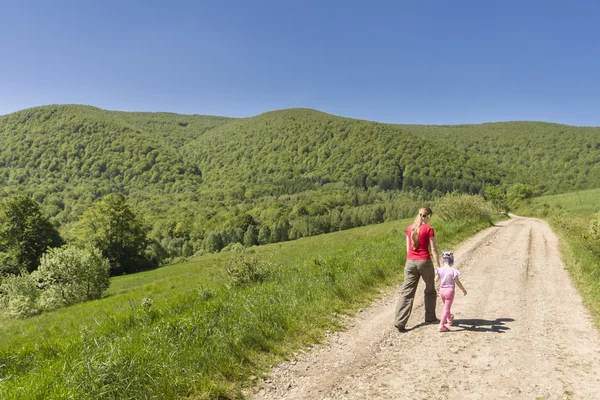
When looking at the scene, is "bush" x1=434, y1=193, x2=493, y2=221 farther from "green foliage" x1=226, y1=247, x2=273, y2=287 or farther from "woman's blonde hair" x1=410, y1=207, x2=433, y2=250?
"woman's blonde hair" x1=410, y1=207, x2=433, y2=250

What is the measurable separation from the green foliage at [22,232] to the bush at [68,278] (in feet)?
90.5

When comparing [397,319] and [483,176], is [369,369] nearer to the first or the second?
[397,319]

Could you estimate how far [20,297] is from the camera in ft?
99.9

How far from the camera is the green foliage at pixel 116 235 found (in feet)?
207

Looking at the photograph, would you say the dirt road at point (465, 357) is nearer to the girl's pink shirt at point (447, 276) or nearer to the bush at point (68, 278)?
the girl's pink shirt at point (447, 276)

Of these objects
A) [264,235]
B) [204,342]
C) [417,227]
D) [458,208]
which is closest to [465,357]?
[417,227]

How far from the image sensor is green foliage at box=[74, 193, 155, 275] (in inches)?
2483

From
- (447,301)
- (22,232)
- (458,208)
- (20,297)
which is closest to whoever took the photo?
(447,301)

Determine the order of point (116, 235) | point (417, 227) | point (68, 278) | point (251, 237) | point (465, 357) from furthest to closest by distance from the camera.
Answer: point (251, 237), point (116, 235), point (68, 278), point (417, 227), point (465, 357)

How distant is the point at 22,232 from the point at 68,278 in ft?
110

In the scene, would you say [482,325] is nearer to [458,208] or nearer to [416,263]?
[416,263]

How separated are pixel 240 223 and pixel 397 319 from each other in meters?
123

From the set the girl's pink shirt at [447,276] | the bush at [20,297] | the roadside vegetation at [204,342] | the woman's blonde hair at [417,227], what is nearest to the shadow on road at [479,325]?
the girl's pink shirt at [447,276]

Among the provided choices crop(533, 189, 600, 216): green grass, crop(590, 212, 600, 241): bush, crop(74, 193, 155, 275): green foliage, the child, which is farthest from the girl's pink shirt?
crop(74, 193, 155, 275): green foliage
